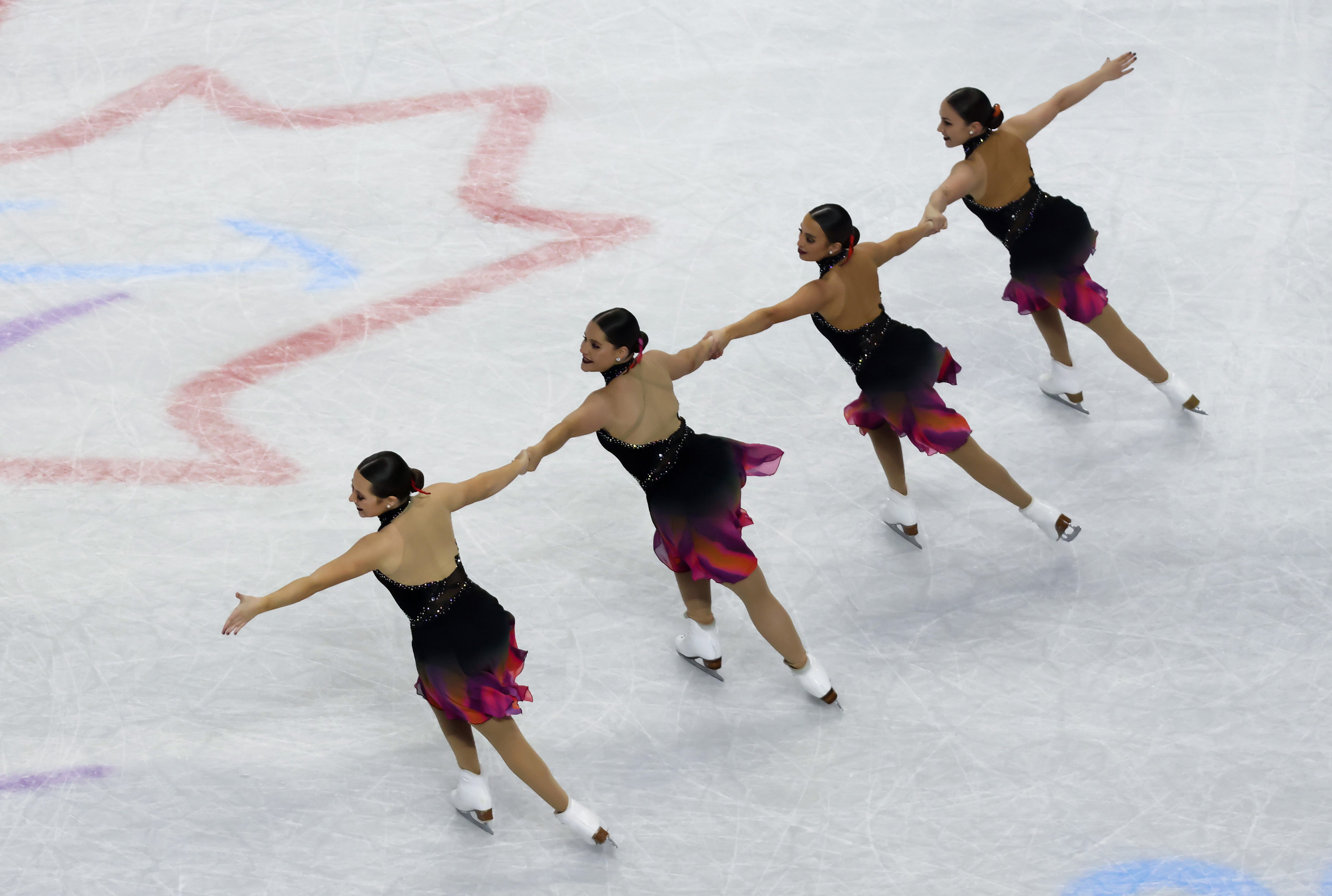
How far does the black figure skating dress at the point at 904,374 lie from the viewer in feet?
17.7

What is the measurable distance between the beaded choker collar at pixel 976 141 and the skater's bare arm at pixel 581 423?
2.09 metres

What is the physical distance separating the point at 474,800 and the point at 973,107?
3.34 metres

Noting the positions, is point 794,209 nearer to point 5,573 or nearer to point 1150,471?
point 1150,471

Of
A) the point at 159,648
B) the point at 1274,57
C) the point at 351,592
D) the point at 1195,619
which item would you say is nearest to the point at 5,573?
the point at 159,648

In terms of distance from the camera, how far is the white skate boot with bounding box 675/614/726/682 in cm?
529

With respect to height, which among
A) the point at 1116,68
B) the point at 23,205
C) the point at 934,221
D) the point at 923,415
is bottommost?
the point at 23,205

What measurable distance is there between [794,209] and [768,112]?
93 centimetres

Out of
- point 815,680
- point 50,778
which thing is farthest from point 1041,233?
point 50,778

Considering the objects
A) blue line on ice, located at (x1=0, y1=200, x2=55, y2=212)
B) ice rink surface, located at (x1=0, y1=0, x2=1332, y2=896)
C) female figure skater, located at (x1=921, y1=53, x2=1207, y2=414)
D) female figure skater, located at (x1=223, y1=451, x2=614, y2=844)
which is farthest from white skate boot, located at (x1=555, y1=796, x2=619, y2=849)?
blue line on ice, located at (x1=0, y1=200, x2=55, y2=212)

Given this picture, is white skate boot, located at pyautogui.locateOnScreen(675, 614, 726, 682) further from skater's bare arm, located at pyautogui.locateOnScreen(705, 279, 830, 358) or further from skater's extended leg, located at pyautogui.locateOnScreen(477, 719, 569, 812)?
skater's bare arm, located at pyautogui.locateOnScreen(705, 279, 830, 358)

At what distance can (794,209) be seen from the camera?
24.7ft

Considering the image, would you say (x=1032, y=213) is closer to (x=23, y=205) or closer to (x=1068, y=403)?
(x=1068, y=403)

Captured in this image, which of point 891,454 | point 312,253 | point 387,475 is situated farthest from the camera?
point 312,253

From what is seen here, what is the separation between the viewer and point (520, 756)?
4566 mm
